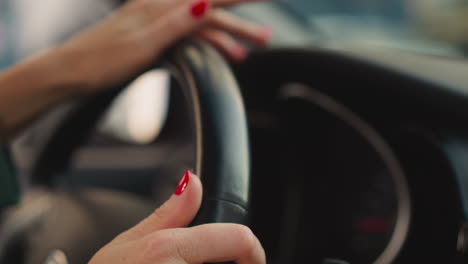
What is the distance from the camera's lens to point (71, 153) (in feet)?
4.15

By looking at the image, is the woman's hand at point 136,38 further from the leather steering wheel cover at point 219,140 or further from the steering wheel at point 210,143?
the leather steering wheel cover at point 219,140

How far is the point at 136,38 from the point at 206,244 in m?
0.45

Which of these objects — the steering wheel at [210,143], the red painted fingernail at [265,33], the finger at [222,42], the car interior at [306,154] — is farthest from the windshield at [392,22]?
the steering wheel at [210,143]

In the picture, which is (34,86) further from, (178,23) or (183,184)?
(183,184)

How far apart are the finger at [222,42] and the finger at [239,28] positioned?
15mm

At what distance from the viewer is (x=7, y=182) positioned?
0.87 metres

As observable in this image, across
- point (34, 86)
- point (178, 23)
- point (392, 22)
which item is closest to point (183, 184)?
point (178, 23)

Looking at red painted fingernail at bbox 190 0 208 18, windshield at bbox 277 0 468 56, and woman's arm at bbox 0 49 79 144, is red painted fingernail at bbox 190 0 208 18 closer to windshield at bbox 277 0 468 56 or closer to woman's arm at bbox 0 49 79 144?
woman's arm at bbox 0 49 79 144

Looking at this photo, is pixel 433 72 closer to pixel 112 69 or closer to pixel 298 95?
pixel 298 95

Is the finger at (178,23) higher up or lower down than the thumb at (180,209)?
higher up

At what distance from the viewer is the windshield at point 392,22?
46.8 inches

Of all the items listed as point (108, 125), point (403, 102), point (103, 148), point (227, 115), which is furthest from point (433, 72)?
point (108, 125)

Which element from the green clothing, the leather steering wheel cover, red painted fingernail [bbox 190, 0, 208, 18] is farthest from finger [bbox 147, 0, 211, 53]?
the green clothing

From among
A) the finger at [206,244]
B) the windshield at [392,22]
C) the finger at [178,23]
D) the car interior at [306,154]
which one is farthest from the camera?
the windshield at [392,22]
